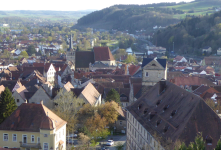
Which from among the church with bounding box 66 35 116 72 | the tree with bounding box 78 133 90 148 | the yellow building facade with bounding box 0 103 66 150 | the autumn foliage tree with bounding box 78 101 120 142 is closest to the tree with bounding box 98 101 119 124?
the autumn foliage tree with bounding box 78 101 120 142

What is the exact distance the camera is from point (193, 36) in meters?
155

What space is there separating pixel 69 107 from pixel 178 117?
16994 millimetres

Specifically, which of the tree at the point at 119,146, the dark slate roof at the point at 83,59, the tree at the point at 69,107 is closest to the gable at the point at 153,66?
the tree at the point at 69,107

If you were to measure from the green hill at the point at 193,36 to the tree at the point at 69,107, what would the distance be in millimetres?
96891

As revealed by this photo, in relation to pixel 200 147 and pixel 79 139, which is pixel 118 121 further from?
pixel 200 147

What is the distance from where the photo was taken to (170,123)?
94.3 feet

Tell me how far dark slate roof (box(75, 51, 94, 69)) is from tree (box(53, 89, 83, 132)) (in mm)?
49515

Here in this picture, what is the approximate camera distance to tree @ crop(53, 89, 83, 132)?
4094cm

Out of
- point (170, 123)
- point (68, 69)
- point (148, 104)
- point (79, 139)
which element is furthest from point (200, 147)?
point (68, 69)

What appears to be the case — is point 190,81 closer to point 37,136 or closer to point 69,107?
point 69,107

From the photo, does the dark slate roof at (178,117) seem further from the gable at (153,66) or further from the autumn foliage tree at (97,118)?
the gable at (153,66)

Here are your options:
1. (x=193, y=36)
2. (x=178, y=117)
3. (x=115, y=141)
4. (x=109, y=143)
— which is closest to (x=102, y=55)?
(x=115, y=141)

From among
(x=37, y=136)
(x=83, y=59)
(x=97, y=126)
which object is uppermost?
(x=37, y=136)

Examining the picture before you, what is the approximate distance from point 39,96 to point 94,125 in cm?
1021
